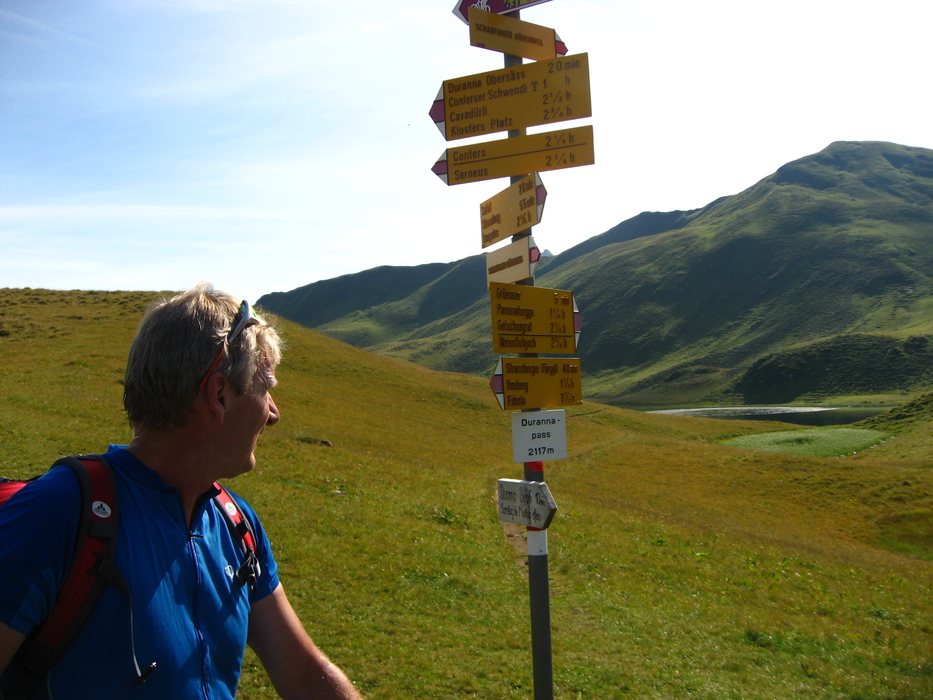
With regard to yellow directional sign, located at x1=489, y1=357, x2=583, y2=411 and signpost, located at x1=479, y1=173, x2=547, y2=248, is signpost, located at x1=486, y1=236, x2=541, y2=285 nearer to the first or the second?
signpost, located at x1=479, y1=173, x2=547, y2=248

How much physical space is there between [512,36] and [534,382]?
2.98 m

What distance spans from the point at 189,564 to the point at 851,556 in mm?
27550

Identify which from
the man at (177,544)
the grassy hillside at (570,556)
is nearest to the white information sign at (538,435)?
the man at (177,544)

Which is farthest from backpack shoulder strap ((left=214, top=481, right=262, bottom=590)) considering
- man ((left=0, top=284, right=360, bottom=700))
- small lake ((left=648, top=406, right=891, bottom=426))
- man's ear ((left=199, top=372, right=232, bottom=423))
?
small lake ((left=648, top=406, right=891, bottom=426))

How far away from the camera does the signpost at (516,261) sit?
5.68m

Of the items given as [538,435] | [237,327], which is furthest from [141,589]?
[538,435]

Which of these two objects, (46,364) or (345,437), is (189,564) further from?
(46,364)

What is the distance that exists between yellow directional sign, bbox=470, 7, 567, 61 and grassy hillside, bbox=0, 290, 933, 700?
7120 mm

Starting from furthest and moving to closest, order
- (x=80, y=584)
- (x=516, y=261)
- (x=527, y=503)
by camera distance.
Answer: (x=516, y=261) → (x=527, y=503) → (x=80, y=584)

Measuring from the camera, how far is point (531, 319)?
5645mm

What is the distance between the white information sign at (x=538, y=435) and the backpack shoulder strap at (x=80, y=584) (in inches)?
143

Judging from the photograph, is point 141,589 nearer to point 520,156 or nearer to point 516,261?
point 516,261

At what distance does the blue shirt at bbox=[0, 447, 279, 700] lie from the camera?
1985mm

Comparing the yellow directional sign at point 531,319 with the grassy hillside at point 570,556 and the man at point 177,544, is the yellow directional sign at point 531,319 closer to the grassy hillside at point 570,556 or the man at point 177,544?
the man at point 177,544
